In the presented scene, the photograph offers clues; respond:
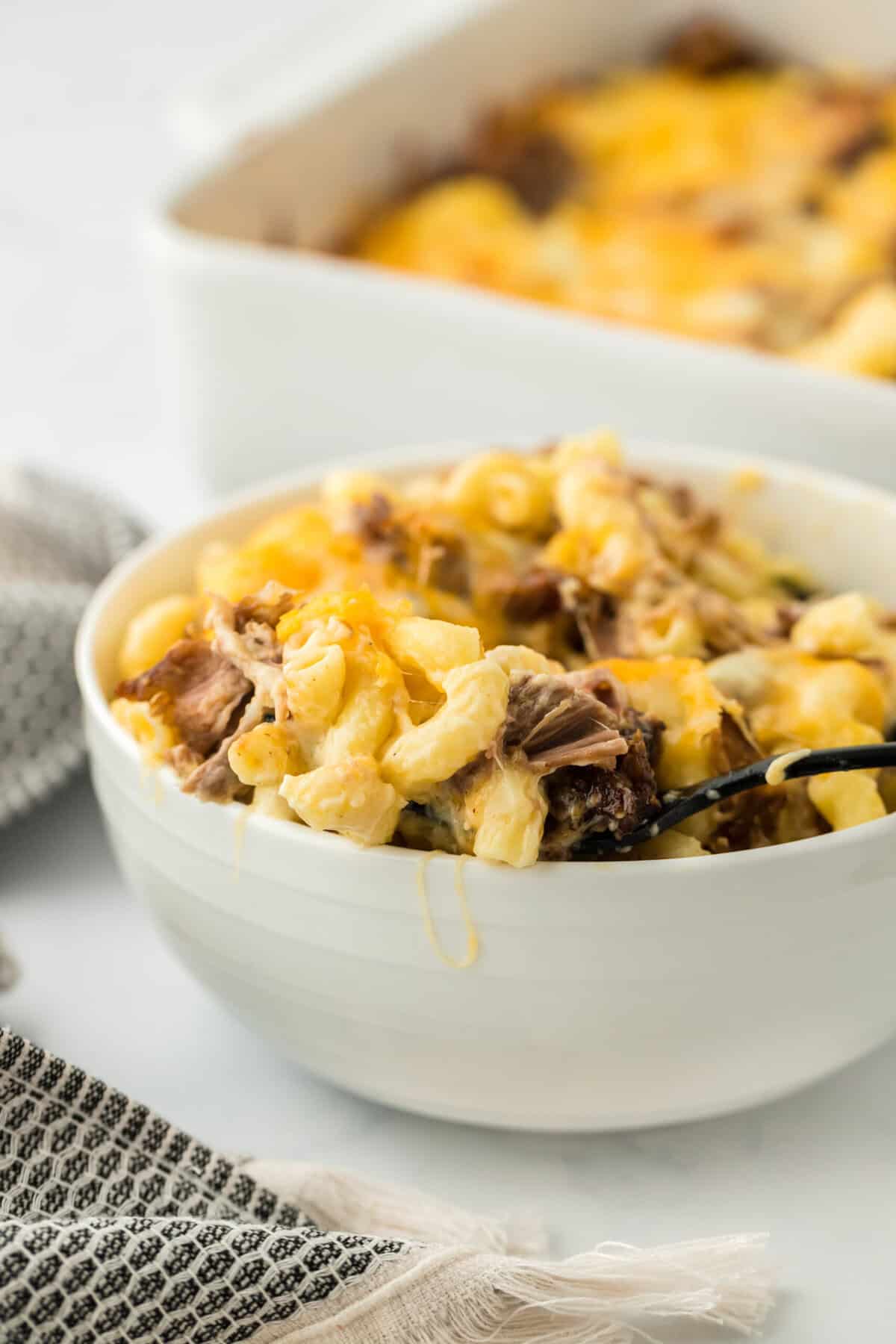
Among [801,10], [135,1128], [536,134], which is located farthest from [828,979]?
[801,10]

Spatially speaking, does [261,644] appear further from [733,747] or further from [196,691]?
[733,747]

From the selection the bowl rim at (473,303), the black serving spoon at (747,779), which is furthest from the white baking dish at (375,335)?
the black serving spoon at (747,779)

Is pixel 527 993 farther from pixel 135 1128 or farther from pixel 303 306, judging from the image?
pixel 303 306

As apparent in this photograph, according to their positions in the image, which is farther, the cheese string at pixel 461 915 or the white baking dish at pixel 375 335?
the white baking dish at pixel 375 335

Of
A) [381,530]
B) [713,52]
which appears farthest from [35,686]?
[713,52]

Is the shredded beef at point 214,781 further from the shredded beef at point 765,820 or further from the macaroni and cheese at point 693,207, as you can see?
the macaroni and cheese at point 693,207

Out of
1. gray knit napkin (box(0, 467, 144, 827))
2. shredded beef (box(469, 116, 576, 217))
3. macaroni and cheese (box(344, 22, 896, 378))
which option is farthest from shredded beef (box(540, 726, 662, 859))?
shredded beef (box(469, 116, 576, 217))
